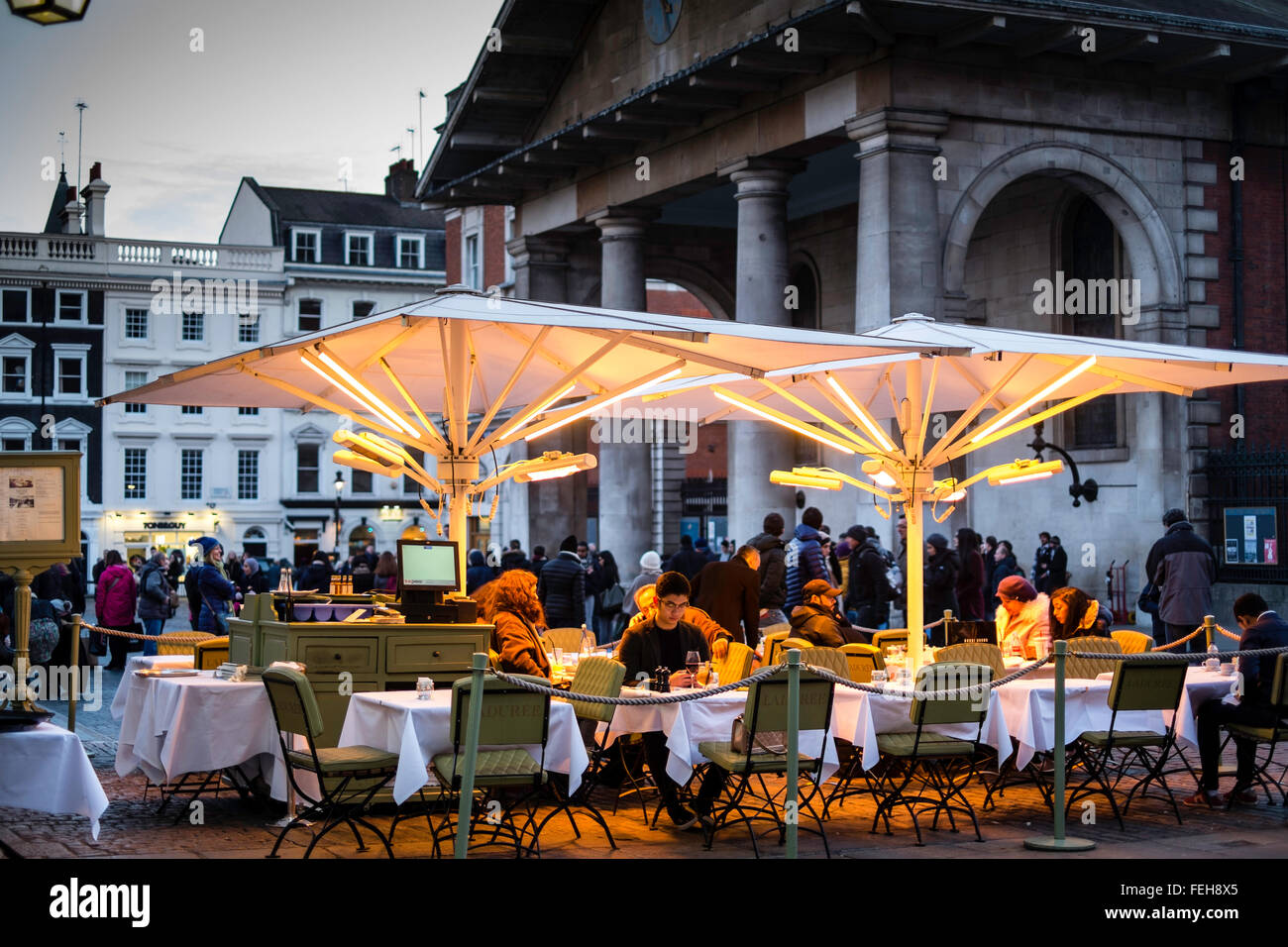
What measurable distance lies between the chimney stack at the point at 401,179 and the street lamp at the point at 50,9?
213 feet

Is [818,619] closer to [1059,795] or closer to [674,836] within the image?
[674,836]

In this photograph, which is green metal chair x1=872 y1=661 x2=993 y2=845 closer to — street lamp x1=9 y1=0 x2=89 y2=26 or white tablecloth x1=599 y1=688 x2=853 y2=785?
white tablecloth x1=599 y1=688 x2=853 y2=785

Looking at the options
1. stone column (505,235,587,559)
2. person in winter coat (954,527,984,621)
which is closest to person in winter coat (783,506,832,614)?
person in winter coat (954,527,984,621)

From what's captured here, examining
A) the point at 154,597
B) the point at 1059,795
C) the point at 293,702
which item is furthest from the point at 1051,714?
the point at 154,597

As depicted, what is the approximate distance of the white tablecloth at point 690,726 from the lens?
1014 cm

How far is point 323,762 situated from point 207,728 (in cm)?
186

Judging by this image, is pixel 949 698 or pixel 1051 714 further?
pixel 1051 714

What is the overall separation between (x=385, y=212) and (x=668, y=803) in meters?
61.0

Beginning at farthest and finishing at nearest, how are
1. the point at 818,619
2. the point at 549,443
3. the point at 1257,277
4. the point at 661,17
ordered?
1. the point at 549,443
2. the point at 661,17
3. the point at 1257,277
4. the point at 818,619

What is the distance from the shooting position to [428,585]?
11.2 m

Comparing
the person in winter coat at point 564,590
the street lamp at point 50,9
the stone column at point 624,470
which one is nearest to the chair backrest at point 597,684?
the street lamp at point 50,9
